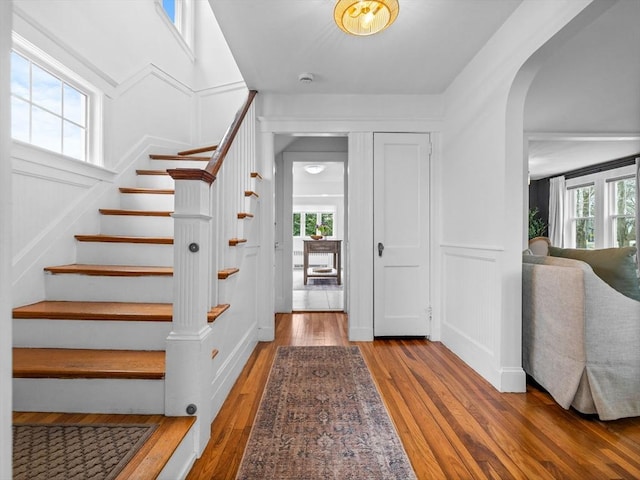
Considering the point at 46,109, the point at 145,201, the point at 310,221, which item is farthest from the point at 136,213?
the point at 310,221

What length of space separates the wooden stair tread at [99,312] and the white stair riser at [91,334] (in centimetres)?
3

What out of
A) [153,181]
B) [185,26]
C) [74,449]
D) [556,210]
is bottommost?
[74,449]

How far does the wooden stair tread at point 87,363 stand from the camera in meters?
1.49

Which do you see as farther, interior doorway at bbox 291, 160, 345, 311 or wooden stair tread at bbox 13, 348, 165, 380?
interior doorway at bbox 291, 160, 345, 311

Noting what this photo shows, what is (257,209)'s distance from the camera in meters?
3.21

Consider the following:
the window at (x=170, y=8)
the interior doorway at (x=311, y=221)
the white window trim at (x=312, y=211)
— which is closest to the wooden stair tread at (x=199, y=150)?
the interior doorway at (x=311, y=221)

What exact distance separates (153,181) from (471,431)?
115 inches

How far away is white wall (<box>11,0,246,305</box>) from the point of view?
1.97 meters

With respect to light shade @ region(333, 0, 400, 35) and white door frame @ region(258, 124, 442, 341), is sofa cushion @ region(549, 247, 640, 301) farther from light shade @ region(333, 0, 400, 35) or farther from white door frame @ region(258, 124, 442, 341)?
light shade @ region(333, 0, 400, 35)

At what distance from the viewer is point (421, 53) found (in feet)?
8.40

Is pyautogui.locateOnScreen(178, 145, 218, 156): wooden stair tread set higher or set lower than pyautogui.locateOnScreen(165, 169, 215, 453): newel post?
higher

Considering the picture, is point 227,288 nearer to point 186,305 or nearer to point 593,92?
point 186,305

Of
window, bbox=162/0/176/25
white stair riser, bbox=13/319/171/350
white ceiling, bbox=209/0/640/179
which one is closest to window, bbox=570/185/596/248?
white ceiling, bbox=209/0/640/179

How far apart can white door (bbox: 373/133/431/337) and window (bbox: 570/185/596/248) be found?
4.85 meters
